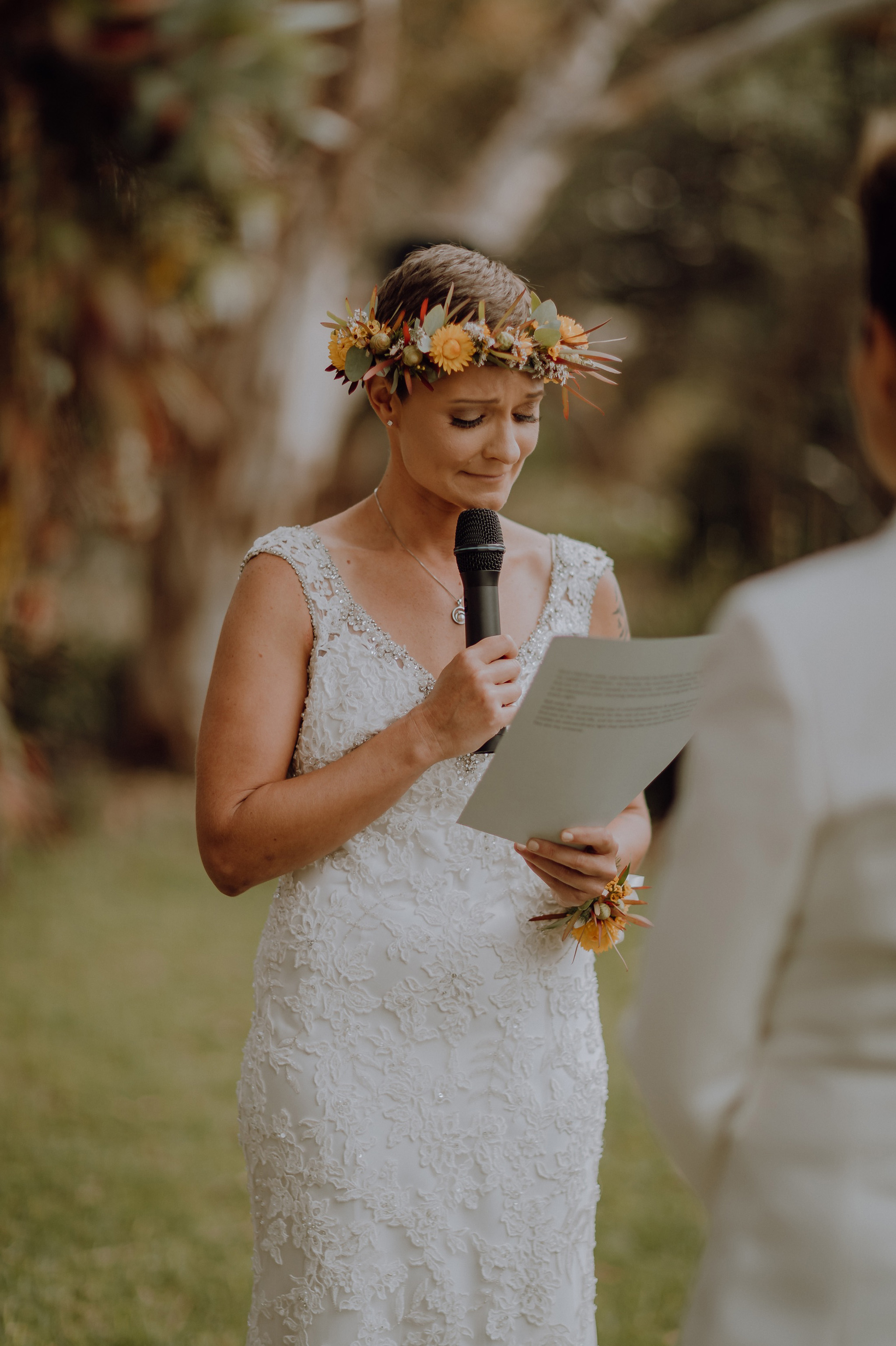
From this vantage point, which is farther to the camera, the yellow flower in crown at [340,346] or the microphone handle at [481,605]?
the yellow flower in crown at [340,346]

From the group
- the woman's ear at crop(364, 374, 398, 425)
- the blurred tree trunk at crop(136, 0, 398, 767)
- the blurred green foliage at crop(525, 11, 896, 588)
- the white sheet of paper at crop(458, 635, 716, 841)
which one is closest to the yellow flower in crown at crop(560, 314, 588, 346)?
the woman's ear at crop(364, 374, 398, 425)

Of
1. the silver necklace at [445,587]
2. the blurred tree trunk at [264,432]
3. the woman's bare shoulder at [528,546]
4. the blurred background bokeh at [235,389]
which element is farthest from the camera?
the blurred tree trunk at [264,432]

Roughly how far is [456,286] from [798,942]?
1310 millimetres

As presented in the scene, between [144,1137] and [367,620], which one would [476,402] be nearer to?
[367,620]

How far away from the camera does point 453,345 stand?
188 cm

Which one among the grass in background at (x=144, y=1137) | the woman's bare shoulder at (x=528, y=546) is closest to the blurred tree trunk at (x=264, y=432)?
the grass in background at (x=144, y=1137)

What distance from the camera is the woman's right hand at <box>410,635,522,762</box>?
1.79 metres

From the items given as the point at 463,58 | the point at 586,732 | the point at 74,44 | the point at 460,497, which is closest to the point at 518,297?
the point at 460,497

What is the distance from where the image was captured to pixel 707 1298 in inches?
45.6

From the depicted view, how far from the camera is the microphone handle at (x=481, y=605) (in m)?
1.88

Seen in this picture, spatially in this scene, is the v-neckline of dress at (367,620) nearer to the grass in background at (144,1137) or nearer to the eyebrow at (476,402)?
the eyebrow at (476,402)

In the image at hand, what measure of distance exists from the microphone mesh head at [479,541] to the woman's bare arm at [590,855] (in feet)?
0.77

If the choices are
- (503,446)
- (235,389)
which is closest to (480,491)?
(503,446)

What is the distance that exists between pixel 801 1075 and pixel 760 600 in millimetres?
460
